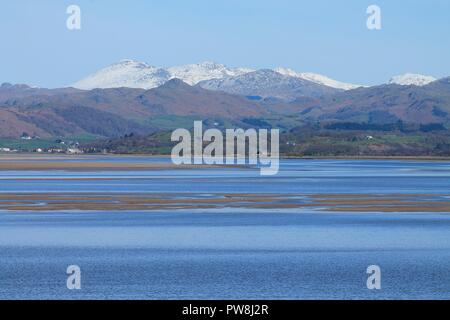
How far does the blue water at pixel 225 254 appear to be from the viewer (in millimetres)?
37688

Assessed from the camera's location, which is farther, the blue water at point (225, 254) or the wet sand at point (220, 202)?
the wet sand at point (220, 202)

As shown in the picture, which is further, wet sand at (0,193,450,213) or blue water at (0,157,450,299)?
wet sand at (0,193,450,213)

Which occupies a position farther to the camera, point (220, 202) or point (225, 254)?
point (220, 202)

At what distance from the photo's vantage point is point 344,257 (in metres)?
45.8

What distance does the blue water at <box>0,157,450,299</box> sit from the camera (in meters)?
37.7

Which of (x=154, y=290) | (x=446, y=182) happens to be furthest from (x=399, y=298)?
(x=446, y=182)

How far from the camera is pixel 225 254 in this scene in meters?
46.6

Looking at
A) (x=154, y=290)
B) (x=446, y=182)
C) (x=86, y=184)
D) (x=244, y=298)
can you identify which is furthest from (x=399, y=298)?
(x=446, y=182)

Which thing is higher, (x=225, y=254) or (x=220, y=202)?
(x=220, y=202)

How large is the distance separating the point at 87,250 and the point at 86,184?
5249cm

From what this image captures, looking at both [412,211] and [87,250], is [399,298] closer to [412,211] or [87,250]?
[87,250]

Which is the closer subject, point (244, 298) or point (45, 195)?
point (244, 298)

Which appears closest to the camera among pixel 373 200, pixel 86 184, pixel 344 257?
pixel 344 257
